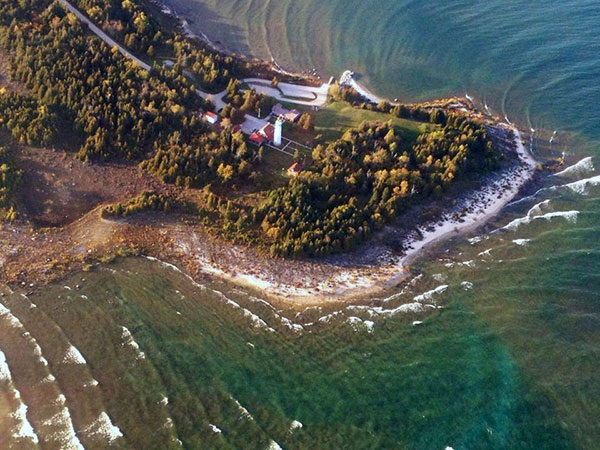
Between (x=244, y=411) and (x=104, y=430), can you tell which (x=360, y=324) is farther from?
(x=104, y=430)

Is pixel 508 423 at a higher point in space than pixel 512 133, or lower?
lower

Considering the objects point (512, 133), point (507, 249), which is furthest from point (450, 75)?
point (507, 249)

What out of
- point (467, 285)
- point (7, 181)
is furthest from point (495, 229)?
point (7, 181)

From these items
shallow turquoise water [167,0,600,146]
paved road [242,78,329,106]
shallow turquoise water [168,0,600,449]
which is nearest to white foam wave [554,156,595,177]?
shallow turquoise water [168,0,600,449]

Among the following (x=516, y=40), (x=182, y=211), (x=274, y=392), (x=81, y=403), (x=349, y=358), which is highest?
(x=516, y=40)

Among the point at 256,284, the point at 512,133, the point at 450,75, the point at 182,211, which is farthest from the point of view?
the point at 450,75

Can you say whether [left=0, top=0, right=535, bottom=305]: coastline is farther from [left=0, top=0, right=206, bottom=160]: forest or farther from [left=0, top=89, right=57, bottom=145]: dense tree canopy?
[left=0, top=89, right=57, bottom=145]: dense tree canopy

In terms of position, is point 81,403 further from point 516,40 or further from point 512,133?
point 516,40

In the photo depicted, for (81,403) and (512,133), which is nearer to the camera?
(81,403)
